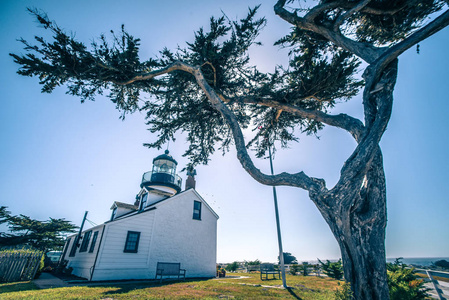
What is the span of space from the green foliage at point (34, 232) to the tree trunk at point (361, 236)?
130ft

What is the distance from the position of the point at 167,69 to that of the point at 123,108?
2633mm

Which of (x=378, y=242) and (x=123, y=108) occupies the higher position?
(x=123, y=108)

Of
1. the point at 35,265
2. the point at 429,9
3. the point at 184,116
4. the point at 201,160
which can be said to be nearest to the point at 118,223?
the point at 35,265

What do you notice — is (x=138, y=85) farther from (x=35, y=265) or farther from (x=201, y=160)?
(x=35, y=265)

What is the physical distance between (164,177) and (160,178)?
1.36 feet

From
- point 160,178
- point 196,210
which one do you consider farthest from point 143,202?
point 196,210

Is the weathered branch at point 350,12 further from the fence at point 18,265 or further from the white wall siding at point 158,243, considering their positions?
the fence at point 18,265

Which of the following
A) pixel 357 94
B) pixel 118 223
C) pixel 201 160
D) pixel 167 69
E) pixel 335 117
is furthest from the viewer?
pixel 118 223

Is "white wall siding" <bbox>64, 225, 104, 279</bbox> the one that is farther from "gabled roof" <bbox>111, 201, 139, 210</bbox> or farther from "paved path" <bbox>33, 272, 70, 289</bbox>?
"gabled roof" <bbox>111, 201, 139, 210</bbox>

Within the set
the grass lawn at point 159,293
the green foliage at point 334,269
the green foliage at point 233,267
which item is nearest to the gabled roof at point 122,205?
the grass lawn at point 159,293

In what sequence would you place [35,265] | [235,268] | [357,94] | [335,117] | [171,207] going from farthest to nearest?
1. [235,268]
2. [171,207]
3. [35,265]
4. [357,94]
5. [335,117]

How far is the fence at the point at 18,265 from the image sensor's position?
36.9 ft

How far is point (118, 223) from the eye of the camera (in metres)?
13.5

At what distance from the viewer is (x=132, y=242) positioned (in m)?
13.8
